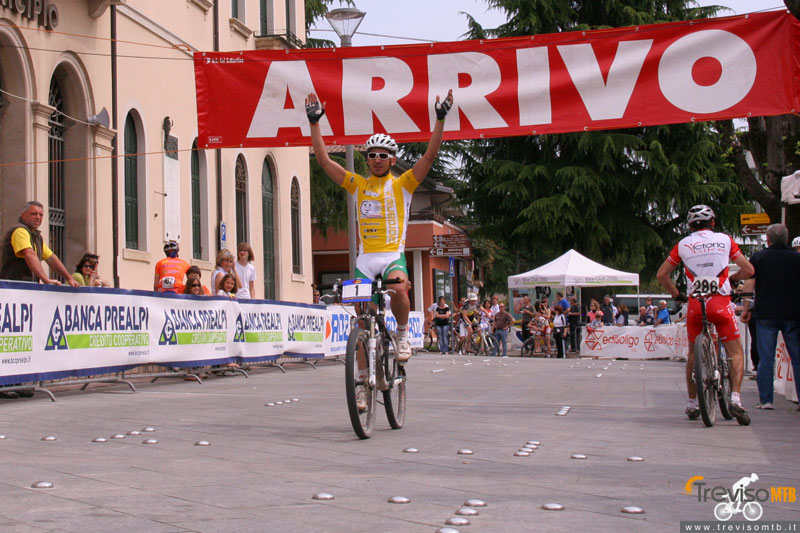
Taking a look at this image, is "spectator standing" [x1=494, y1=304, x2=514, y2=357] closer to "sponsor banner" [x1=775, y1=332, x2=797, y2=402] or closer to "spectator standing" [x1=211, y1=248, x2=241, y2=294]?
"spectator standing" [x1=211, y1=248, x2=241, y2=294]

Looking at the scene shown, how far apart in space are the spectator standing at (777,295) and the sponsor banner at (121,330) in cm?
709

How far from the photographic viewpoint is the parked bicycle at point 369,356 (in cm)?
734

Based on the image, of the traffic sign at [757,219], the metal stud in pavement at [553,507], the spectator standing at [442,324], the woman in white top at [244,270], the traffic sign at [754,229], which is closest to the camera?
the metal stud in pavement at [553,507]

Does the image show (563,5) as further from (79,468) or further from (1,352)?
(79,468)

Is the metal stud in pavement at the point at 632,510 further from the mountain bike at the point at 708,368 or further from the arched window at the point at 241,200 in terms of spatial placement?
the arched window at the point at 241,200

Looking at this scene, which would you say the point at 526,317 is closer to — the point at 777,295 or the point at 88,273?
the point at 88,273

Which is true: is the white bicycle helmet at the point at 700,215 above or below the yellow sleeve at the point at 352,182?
below

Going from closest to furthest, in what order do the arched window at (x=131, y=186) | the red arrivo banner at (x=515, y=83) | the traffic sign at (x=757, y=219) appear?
1. the red arrivo banner at (x=515, y=83)
2. the arched window at (x=131, y=186)
3. the traffic sign at (x=757, y=219)

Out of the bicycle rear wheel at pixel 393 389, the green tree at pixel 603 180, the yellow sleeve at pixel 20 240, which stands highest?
the green tree at pixel 603 180

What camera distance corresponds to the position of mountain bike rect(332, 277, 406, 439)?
7344 millimetres

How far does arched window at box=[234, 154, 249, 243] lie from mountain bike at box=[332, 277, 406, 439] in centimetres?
1687

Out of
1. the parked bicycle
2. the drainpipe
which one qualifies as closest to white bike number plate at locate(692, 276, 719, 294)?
the parked bicycle

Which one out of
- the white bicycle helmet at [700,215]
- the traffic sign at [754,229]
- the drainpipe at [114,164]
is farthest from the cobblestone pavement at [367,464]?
the traffic sign at [754,229]

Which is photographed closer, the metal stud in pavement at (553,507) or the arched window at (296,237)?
the metal stud in pavement at (553,507)
